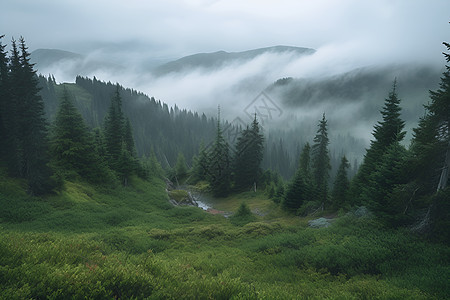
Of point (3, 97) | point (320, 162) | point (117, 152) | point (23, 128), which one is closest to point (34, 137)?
point (23, 128)

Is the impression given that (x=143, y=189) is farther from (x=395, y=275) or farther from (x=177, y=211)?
(x=395, y=275)

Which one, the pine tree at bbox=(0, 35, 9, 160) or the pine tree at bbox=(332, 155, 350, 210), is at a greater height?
the pine tree at bbox=(0, 35, 9, 160)

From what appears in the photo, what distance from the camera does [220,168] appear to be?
176 ft

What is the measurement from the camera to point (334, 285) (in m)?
9.04

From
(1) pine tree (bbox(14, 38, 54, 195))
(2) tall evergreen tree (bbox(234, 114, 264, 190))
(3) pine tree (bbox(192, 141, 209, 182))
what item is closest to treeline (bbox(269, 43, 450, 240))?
(1) pine tree (bbox(14, 38, 54, 195))

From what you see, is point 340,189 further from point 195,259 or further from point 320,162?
point 195,259

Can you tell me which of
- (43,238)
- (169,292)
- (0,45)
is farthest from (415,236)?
(0,45)

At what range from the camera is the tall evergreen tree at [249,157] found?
173 feet

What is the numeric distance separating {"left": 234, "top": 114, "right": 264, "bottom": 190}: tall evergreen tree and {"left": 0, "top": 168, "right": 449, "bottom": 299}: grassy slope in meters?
33.0

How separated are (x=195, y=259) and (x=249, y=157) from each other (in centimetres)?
4211

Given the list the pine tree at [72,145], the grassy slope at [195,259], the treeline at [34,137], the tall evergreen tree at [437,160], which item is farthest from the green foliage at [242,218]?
the pine tree at [72,145]

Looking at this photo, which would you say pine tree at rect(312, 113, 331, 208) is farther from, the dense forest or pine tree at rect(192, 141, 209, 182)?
pine tree at rect(192, 141, 209, 182)

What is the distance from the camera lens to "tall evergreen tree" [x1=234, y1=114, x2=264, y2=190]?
52.8 meters

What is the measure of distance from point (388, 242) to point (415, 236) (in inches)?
80.9
